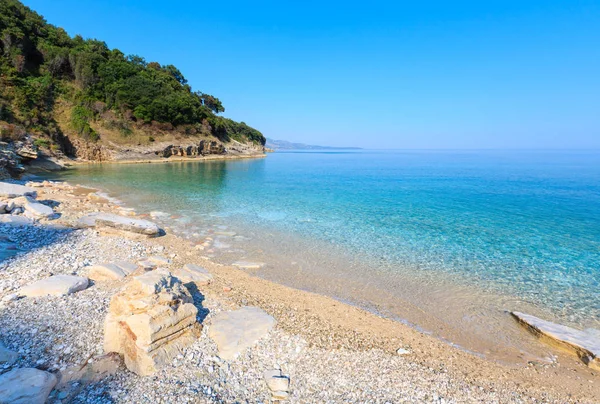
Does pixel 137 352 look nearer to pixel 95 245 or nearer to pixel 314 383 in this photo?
pixel 314 383

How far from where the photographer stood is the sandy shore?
3.99 m

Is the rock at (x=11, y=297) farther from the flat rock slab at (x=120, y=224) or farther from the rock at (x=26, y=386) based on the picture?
the flat rock slab at (x=120, y=224)

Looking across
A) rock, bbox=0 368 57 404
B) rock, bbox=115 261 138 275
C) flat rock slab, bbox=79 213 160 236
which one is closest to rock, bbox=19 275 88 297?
rock, bbox=115 261 138 275

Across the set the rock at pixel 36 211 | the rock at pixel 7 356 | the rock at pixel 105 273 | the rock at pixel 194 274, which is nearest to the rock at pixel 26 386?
the rock at pixel 7 356

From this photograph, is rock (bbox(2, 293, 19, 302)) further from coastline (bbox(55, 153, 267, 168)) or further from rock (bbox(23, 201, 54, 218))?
coastline (bbox(55, 153, 267, 168))

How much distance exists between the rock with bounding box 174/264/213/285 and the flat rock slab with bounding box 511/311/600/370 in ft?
25.1

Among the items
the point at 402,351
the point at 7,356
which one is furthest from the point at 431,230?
the point at 7,356

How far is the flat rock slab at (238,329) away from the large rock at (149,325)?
468mm

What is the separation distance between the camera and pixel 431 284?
28.0 ft

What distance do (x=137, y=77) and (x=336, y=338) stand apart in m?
60.9

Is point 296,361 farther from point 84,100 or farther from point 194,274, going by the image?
point 84,100

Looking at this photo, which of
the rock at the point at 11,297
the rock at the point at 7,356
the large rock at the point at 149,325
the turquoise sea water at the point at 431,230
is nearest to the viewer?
the rock at the point at 7,356

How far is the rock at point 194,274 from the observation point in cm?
738

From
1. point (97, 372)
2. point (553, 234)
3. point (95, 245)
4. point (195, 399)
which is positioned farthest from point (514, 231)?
point (95, 245)
